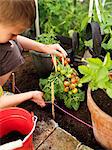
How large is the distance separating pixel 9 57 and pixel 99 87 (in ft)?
2.26

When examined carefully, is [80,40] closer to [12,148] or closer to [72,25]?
[72,25]

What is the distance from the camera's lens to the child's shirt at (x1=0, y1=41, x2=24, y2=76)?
1677 mm

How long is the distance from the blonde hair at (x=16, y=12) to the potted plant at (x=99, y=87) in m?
0.35

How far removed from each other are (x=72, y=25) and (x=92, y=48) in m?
0.52

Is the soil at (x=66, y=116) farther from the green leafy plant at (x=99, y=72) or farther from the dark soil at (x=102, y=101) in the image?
the green leafy plant at (x=99, y=72)

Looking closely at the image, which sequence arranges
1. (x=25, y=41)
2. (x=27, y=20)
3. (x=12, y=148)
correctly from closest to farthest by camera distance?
1. (x=12, y=148)
2. (x=27, y=20)
3. (x=25, y=41)

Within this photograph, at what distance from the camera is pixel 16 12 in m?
1.27

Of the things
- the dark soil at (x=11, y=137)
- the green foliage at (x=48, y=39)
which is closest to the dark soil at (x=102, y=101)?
the dark soil at (x=11, y=137)

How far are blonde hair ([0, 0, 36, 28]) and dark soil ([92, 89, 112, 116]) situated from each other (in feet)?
1.96

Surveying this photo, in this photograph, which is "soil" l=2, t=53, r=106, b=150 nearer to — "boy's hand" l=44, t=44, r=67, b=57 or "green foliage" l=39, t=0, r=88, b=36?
"boy's hand" l=44, t=44, r=67, b=57

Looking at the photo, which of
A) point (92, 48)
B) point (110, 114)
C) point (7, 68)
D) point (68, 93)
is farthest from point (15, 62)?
point (110, 114)

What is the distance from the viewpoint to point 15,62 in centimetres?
176

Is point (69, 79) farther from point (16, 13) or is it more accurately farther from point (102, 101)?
point (16, 13)

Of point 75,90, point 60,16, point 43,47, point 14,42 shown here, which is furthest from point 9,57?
point 60,16
